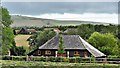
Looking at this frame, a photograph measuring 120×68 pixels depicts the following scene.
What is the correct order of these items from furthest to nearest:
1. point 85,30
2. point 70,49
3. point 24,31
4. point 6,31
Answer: point 24,31 < point 85,30 < point 70,49 < point 6,31

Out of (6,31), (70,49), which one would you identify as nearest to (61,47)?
(70,49)

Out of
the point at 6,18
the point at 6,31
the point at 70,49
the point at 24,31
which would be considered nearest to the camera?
the point at 6,31

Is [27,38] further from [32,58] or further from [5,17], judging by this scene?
[32,58]

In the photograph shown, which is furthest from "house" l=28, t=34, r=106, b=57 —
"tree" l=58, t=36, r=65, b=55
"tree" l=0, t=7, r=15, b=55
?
"tree" l=0, t=7, r=15, b=55

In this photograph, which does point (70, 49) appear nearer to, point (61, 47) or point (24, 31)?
point (61, 47)

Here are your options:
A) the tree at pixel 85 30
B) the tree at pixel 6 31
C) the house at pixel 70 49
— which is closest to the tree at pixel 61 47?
the house at pixel 70 49

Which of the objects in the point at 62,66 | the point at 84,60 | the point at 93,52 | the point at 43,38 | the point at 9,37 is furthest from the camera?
the point at 43,38

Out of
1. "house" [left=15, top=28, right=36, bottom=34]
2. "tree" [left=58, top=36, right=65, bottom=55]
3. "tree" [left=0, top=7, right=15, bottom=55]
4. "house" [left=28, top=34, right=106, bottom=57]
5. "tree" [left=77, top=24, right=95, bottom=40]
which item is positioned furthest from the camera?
"house" [left=15, top=28, right=36, bottom=34]

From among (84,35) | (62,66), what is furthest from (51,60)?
(84,35)

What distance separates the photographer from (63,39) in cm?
3266

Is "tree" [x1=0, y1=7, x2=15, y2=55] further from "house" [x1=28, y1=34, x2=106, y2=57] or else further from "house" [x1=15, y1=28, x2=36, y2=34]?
"house" [x1=15, y1=28, x2=36, y2=34]

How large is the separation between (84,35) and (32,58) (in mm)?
29958

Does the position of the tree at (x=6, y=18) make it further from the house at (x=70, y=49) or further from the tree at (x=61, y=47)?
the tree at (x=61, y=47)

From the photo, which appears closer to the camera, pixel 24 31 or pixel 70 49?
pixel 70 49
